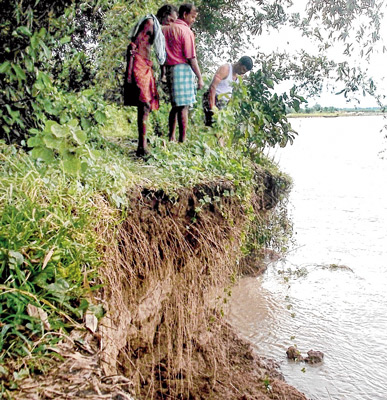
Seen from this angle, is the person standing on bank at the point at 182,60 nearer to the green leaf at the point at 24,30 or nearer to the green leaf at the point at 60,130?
the green leaf at the point at 24,30

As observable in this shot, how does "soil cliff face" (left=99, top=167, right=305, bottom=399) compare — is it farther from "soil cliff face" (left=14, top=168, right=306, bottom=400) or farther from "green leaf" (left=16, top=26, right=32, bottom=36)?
"green leaf" (left=16, top=26, right=32, bottom=36)

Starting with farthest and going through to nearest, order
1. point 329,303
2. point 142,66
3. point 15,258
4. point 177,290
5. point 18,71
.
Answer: point 329,303 < point 142,66 < point 177,290 < point 18,71 < point 15,258

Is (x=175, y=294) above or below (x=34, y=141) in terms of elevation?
below

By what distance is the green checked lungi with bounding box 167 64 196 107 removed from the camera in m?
4.68

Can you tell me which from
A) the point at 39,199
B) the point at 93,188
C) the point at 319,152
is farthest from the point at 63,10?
the point at 319,152

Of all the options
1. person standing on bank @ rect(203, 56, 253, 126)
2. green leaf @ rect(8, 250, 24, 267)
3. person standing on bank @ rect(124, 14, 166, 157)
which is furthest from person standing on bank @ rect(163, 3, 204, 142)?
green leaf @ rect(8, 250, 24, 267)

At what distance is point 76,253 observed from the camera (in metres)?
2.20

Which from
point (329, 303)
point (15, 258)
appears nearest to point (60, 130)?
point (15, 258)

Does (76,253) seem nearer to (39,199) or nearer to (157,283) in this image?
(39,199)

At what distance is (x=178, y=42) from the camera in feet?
15.0

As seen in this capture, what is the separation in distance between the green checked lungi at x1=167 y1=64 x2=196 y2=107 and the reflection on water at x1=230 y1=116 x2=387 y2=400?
2.34m

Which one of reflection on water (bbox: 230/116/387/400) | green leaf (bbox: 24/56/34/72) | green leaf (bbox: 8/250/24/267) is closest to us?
green leaf (bbox: 8/250/24/267)

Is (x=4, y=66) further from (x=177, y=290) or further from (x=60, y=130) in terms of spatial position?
(x=177, y=290)

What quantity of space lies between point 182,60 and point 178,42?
20 centimetres
